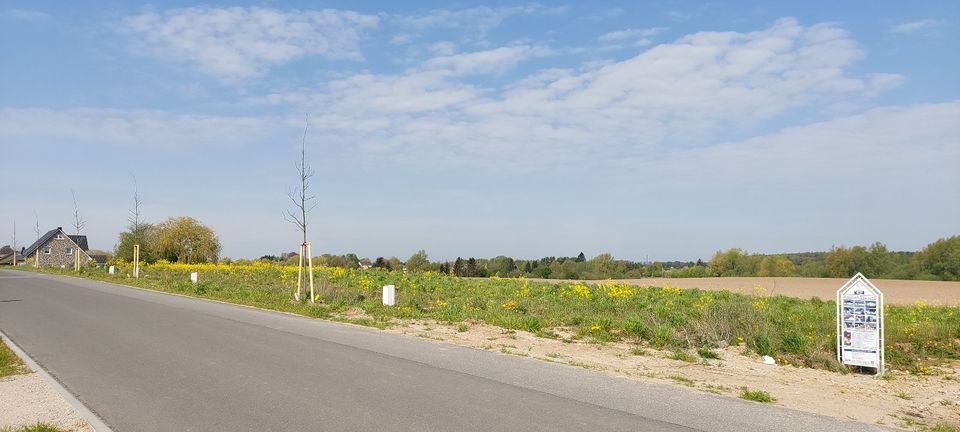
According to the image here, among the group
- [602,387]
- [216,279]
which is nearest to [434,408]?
[602,387]

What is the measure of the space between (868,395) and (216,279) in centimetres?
3804

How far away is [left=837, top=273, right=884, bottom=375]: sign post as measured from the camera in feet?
32.3

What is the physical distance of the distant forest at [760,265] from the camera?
183ft

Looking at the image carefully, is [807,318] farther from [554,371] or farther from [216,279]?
[216,279]

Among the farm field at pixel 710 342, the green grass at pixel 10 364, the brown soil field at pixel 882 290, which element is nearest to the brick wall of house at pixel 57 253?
the farm field at pixel 710 342

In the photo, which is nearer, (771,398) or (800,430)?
(800,430)

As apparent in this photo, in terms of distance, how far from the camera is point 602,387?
27.1 ft

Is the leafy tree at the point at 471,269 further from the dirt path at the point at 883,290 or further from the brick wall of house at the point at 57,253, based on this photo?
the brick wall of house at the point at 57,253

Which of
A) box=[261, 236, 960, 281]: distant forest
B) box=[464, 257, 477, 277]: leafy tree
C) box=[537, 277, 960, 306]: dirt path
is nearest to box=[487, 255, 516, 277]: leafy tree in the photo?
box=[261, 236, 960, 281]: distant forest

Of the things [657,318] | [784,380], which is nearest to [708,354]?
[784,380]

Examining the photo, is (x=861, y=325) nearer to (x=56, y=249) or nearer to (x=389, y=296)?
(x=389, y=296)

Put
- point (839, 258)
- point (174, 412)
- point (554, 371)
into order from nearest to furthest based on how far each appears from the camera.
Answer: point (174, 412)
point (554, 371)
point (839, 258)

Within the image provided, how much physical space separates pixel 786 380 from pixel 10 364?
12159 mm

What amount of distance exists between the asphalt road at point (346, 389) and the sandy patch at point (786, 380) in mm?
622
